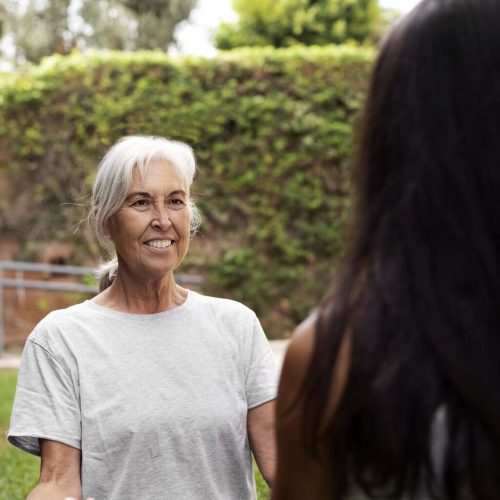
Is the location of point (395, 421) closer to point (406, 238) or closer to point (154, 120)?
point (406, 238)

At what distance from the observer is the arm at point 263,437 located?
88.2 inches

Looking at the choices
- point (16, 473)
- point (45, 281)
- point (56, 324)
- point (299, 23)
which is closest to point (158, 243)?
point (56, 324)

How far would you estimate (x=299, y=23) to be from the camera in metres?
18.0

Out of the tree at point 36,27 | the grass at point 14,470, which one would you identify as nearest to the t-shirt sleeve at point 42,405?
the grass at point 14,470

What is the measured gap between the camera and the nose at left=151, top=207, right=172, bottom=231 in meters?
2.37

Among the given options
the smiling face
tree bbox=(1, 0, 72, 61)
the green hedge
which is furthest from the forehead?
tree bbox=(1, 0, 72, 61)

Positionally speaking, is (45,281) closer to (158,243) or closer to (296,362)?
(158,243)

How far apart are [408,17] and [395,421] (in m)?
0.53

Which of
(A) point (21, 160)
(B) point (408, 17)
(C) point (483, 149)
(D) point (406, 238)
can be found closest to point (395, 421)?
(D) point (406, 238)

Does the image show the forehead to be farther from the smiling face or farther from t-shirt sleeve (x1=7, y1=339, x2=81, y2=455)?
t-shirt sleeve (x1=7, y1=339, x2=81, y2=455)

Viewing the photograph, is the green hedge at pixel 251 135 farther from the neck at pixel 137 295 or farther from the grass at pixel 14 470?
Answer: the neck at pixel 137 295

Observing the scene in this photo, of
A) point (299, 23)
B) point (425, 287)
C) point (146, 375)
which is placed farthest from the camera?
point (299, 23)

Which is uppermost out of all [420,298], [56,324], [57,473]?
[420,298]

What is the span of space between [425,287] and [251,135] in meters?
8.99
